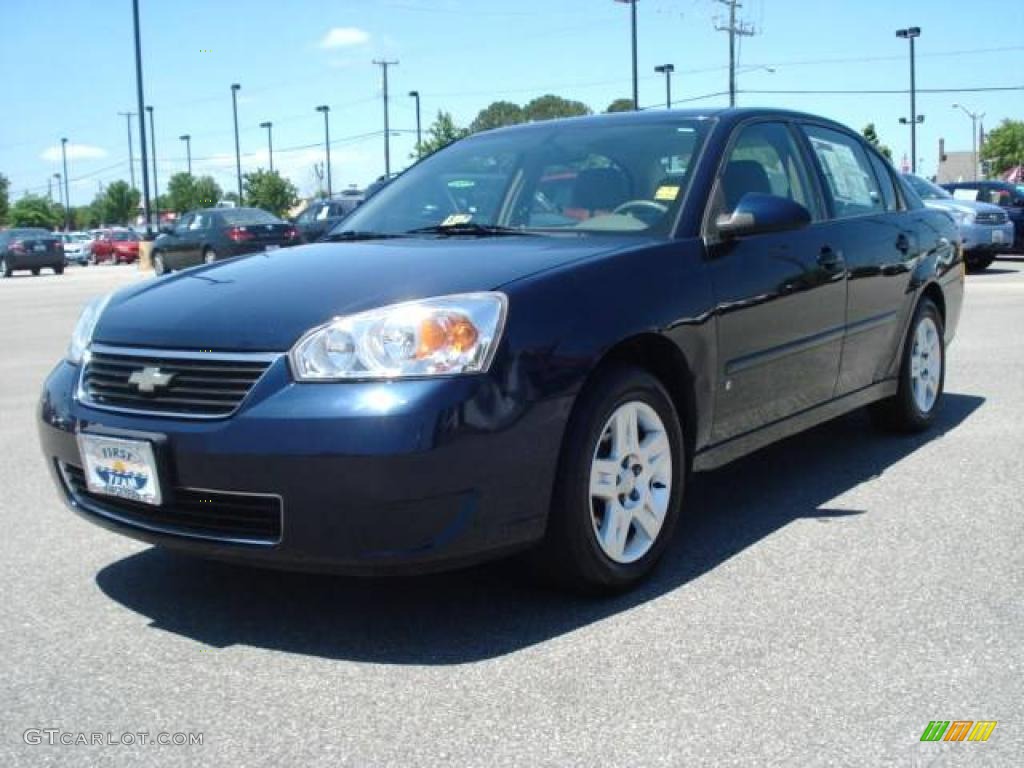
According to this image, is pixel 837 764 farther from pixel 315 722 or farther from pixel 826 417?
pixel 826 417

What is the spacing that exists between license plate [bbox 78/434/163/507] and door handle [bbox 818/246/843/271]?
284 centimetres

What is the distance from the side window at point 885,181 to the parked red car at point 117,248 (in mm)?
47117

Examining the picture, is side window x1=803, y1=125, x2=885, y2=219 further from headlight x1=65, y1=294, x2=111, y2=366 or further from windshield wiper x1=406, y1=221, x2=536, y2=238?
headlight x1=65, y1=294, x2=111, y2=366

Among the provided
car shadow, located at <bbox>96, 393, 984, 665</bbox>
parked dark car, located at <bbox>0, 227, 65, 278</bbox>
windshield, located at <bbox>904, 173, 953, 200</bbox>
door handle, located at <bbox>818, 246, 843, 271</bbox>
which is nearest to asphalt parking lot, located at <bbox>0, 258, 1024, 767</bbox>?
car shadow, located at <bbox>96, 393, 984, 665</bbox>

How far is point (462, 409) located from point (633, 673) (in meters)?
0.83

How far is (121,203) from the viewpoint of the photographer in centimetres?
11912

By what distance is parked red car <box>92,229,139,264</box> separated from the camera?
1946 inches

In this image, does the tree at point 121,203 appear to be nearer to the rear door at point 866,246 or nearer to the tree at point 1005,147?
the tree at point 1005,147

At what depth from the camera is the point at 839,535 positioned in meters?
4.18

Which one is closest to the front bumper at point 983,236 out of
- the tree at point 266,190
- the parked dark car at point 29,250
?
the parked dark car at point 29,250

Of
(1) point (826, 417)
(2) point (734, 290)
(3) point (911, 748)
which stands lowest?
(3) point (911, 748)

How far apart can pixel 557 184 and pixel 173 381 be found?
70.8 inches

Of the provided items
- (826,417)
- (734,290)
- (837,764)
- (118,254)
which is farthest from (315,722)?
(118,254)
